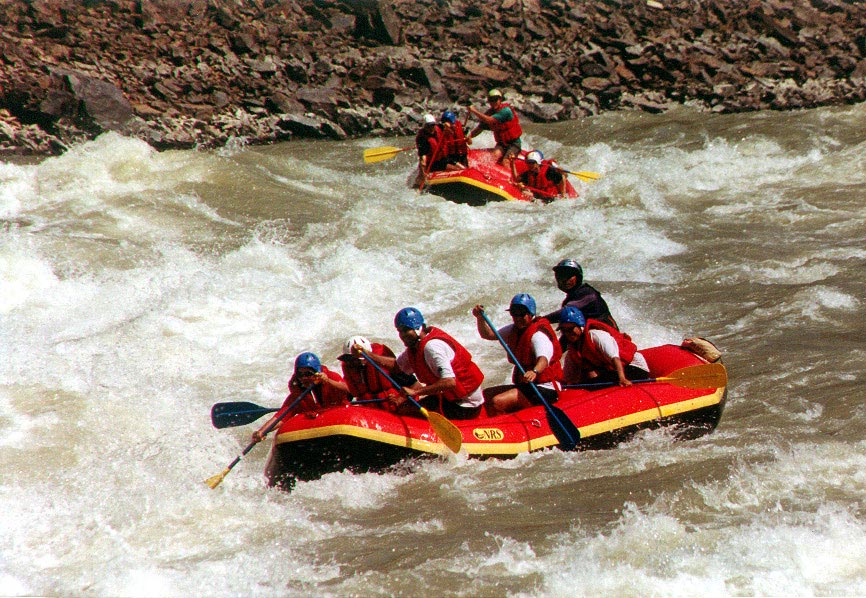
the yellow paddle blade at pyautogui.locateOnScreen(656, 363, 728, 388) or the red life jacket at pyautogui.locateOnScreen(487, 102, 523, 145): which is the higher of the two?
the yellow paddle blade at pyautogui.locateOnScreen(656, 363, 728, 388)

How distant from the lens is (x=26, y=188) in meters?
11.2

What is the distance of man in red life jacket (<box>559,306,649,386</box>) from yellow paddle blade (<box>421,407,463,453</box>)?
115 cm

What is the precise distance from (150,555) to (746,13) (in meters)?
17.4

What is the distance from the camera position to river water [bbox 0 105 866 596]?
477 cm

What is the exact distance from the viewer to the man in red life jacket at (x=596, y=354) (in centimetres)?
619

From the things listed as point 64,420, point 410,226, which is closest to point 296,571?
point 64,420

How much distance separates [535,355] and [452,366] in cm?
57

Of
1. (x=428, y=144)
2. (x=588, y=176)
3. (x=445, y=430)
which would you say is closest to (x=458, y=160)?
(x=428, y=144)

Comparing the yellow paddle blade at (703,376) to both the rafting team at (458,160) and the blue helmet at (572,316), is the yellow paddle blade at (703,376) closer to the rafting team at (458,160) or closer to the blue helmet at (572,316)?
the blue helmet at (572,316)

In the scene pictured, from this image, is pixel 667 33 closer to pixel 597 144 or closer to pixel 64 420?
pixel 597 144

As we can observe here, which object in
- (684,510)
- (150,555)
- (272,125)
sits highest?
(684,510)

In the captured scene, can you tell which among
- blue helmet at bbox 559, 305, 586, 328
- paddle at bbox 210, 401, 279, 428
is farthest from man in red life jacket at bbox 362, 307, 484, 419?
paddle at bbox 210, 401, 279, 428

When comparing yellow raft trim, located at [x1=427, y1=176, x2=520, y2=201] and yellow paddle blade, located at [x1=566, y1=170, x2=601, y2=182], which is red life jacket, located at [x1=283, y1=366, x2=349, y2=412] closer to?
yellow raft trim, located at [x1=427, y1=176, x2=520, y2=201]

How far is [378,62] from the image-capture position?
16578mm
